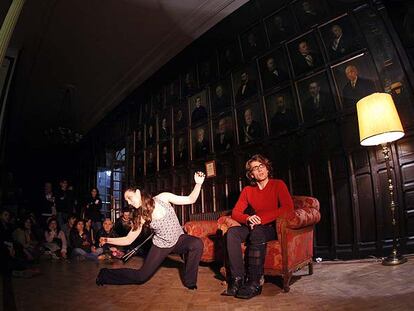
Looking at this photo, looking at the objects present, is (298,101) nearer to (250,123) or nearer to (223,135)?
(250,123)

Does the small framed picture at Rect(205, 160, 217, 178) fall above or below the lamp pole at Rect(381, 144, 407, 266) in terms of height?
above

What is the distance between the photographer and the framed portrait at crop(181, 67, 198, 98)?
19.4ft

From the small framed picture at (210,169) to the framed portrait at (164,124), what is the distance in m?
1.49

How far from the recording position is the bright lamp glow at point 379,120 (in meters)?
2.89

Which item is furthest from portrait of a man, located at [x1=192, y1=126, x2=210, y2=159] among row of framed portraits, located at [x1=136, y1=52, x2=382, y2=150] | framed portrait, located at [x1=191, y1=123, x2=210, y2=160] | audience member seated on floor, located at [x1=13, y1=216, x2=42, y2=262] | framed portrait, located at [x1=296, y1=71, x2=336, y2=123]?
audience member seated on floor, located at [x1=13, y1=216, x2=42, y2=262]

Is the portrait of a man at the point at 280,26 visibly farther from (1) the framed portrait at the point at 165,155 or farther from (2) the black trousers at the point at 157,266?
(2) the black trousers at the point at 157,266

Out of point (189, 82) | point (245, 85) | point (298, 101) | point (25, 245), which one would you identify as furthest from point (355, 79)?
point (25, 245)

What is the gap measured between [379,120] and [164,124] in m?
4.54

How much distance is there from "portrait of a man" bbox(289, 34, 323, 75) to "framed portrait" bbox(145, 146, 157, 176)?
378cm

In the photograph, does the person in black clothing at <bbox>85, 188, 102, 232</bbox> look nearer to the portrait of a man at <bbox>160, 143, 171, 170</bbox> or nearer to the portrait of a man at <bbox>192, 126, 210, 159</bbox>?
the portrait of a man at <bbox>160, 143, 171, 170</bbox>

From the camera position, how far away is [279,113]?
4.27 meters

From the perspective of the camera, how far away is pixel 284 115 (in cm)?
421

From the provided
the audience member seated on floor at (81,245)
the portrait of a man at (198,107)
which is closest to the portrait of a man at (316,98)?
the portrait of a man at (198,107)

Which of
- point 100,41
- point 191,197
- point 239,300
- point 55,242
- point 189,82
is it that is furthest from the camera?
point 100,41
